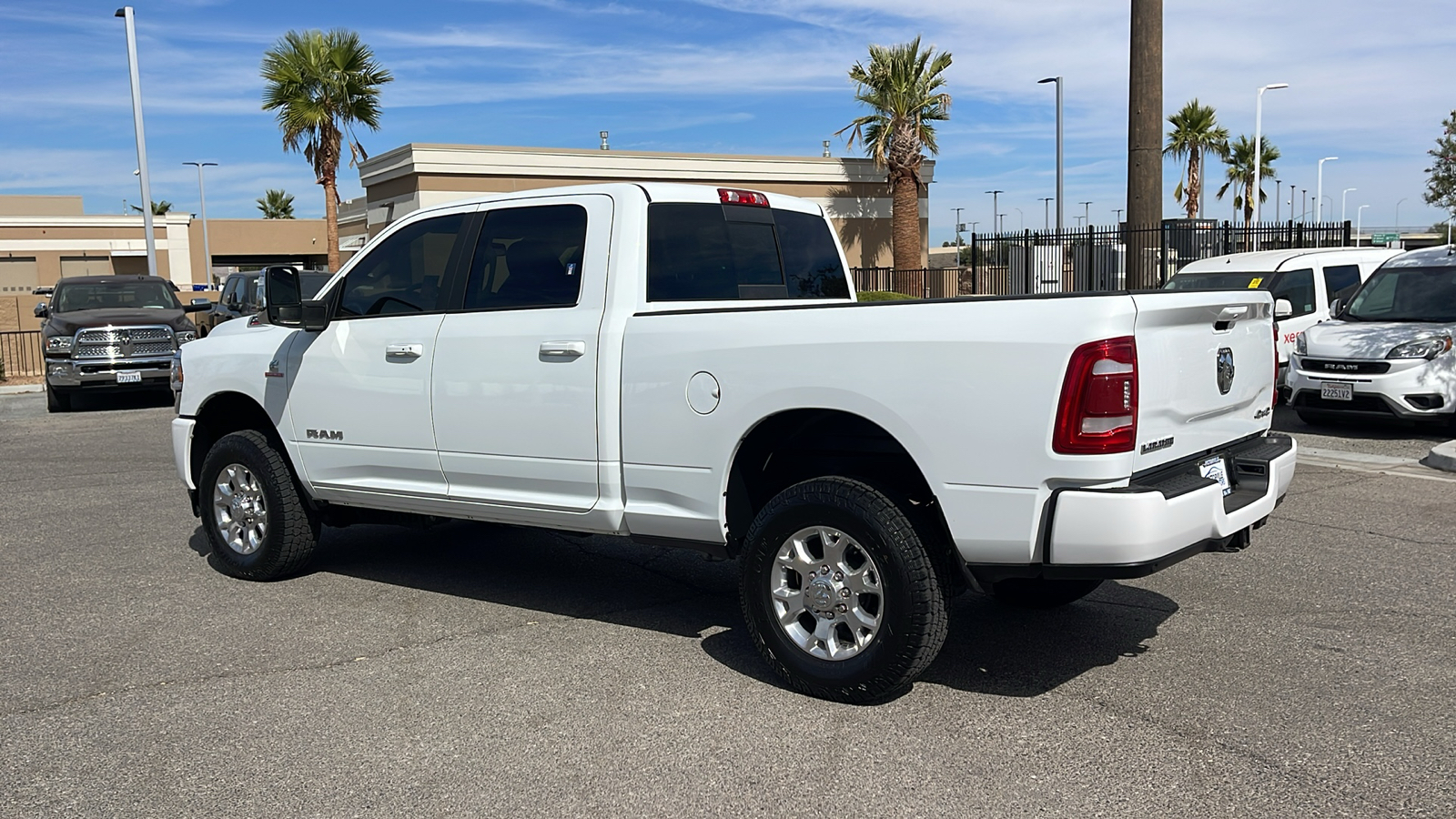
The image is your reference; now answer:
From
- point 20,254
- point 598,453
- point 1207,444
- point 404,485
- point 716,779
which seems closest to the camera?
point 716,779

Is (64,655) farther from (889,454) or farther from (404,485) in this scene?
(889,454)

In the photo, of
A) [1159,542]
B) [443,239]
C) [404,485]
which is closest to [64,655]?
[404,485]

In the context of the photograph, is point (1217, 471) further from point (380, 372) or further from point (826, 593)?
point (380, 372)

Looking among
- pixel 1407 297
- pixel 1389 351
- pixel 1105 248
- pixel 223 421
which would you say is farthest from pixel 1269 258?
pixel 223 421

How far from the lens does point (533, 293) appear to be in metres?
5.75

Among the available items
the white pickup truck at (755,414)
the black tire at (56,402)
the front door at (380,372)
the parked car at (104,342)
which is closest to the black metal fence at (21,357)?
the parked car at (104,342)

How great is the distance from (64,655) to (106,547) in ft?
8.26

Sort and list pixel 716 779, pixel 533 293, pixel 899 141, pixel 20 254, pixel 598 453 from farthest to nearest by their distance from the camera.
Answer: pixel 20 254 → pixel 899 141 → pixel 533 293 → pixel 598 453 → pixel 716 779

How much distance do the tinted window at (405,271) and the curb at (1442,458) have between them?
8371 millimetres

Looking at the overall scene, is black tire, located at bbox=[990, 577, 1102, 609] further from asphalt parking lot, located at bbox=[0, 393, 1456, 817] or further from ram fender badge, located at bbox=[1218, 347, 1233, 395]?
ram fender badge, located at bbox=[1218, 347, 1233, 395]

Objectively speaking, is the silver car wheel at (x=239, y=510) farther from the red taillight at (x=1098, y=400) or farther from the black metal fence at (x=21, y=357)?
the black metal fence at (x=21, y=357)

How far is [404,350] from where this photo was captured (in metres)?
6.03

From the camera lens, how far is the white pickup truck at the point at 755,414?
166 inches

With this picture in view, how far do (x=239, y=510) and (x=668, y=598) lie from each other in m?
2.60
